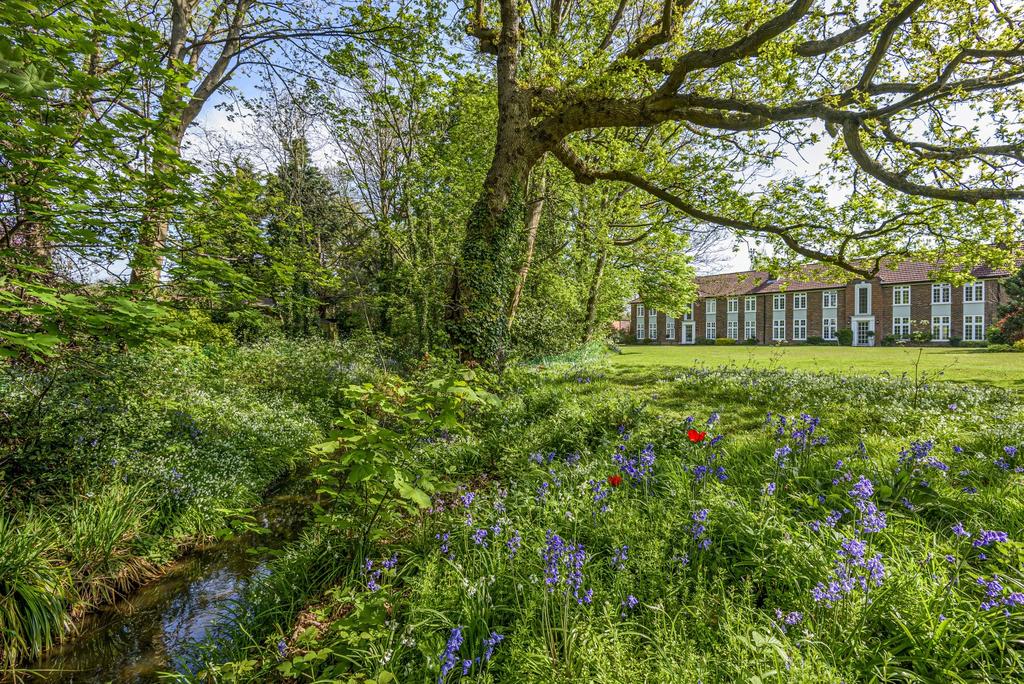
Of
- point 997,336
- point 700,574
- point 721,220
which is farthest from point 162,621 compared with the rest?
point 997,336

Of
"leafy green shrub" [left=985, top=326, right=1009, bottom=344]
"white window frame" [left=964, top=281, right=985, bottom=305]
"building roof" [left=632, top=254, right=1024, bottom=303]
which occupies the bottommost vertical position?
"leafy green shrub" [left=985, top=326, right=1009, bottom=344]

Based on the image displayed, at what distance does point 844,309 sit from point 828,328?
216 cm

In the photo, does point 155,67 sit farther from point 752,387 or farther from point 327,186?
point 327,186

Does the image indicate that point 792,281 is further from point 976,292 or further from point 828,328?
point 976,292

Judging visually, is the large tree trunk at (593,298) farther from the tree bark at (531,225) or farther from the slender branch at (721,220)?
the slender branch at (721,220)

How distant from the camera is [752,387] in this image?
7.17 meters

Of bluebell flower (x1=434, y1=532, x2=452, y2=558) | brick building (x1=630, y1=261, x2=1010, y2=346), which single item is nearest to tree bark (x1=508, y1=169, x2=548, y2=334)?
bluebell flower (x1=434, y1=532, x2=452, y2=558)

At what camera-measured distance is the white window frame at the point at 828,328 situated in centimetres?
3978

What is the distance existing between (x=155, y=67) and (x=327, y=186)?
2086 centimetres

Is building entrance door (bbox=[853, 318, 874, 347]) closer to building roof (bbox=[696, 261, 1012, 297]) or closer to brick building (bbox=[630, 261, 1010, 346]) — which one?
brick building (bbox=[630, 261, 1010, 346])

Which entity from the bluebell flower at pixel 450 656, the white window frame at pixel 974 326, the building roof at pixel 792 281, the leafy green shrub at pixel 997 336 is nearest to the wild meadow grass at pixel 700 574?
the bluebell flower at pixel 450 656

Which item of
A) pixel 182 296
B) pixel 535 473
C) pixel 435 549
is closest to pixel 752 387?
pixel 535 473

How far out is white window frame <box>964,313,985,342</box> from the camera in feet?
112

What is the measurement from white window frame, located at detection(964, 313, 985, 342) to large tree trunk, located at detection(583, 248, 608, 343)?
38228 mm
